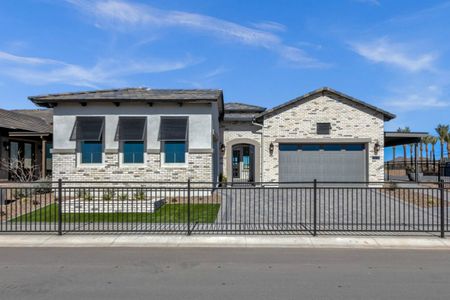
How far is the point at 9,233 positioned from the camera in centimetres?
926

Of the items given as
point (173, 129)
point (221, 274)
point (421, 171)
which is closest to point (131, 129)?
point (173, 129)

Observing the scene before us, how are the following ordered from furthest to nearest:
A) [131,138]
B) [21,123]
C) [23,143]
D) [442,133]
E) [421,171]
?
[442,133], [421,171], [23,143], [21,123], [131,138]

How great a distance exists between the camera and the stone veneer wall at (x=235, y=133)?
23.6m

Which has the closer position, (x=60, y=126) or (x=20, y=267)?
(x=20, y=267)

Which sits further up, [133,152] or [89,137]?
[89,137]

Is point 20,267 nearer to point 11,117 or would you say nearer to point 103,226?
point 103,226

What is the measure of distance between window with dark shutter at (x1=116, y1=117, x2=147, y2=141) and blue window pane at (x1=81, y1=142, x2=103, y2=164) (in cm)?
117

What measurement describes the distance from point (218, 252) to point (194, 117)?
398 inches

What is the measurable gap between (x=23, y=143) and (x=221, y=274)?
22438 millimetres

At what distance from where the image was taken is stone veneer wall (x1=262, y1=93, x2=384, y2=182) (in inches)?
783

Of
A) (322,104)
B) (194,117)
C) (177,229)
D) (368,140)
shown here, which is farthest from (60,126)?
(368,140)

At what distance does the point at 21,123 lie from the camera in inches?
917

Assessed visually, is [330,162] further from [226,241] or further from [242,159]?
[226,241]

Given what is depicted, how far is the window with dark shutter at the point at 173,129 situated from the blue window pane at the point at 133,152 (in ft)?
3.81
